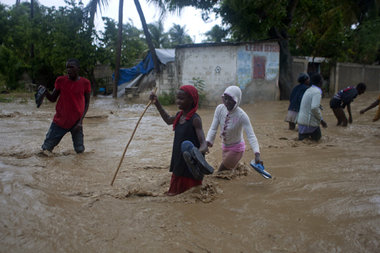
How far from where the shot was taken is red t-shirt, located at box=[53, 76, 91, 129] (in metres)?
4.79

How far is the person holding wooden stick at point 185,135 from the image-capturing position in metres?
3.27

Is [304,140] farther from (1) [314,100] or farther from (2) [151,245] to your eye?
(2) [151,245]

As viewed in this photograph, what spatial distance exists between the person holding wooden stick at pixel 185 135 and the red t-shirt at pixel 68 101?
188 centimetres

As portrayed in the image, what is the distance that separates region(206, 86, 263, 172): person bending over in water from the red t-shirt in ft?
7.22

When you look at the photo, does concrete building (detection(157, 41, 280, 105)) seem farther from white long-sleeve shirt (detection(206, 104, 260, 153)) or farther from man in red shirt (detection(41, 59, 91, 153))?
white long-sleeve shirt (detection(206, 104, 260, 153))

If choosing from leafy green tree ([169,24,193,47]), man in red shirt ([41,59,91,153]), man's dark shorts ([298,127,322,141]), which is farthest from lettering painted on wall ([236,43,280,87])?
leafy green tree ([169,24,193,47])

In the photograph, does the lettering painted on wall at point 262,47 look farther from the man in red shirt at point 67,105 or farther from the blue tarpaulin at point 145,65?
the man in red shirt at point 67,105

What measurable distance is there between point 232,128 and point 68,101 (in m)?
2.57

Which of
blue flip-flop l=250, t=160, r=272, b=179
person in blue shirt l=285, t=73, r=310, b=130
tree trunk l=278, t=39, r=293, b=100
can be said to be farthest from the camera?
tree trunk l=278, t=39, r=293, b=100

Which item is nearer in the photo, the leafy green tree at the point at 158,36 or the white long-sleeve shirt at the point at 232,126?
the white long-sleeve shirt at the point at 232,126

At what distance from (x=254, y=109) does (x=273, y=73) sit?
236 cm

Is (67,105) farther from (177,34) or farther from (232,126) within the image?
(177,34)

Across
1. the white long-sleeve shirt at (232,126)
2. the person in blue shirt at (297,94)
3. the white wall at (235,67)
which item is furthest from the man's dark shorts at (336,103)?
the white long-sleeve shirt at (232,126)

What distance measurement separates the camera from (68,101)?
4824 millimetres
